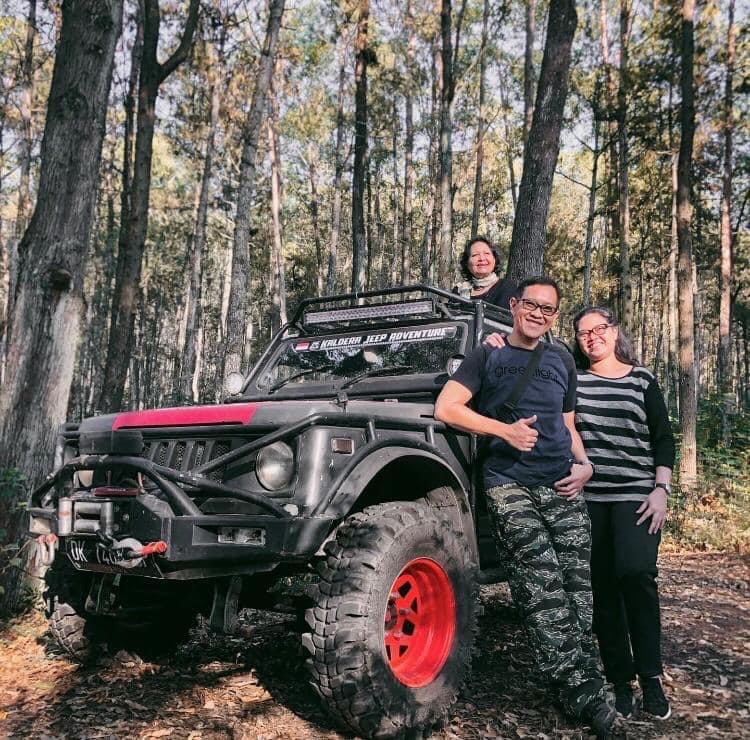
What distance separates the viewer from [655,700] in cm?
349

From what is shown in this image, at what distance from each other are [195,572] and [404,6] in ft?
77.1

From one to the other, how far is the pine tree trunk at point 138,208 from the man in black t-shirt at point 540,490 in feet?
30.4

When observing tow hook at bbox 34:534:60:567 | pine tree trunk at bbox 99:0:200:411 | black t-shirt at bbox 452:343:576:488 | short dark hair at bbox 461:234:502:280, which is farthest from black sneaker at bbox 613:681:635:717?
pine tree trunk at bbox 99:0:200:411

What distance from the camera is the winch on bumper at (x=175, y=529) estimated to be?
2.84 metres

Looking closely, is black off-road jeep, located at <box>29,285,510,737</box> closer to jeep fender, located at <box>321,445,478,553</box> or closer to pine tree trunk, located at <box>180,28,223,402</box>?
jeep fender, located at <box>321,445,478,553</box>

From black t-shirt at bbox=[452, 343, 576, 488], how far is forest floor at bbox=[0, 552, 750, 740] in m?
1.01

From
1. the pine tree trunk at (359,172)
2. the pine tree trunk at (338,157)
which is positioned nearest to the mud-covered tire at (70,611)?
the pine tree trunk at (359,172)

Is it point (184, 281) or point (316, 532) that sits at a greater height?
point (184, 281)

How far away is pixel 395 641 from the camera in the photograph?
331 cm

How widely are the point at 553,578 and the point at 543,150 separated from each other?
6.19 m

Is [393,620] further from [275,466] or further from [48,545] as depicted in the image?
[48,545]

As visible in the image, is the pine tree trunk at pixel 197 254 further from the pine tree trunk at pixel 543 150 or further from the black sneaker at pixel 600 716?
the black sneaker at pixel 600 716

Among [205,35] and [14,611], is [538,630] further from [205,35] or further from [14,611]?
[205,35]

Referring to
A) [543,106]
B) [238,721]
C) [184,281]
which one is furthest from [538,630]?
[184,281]
